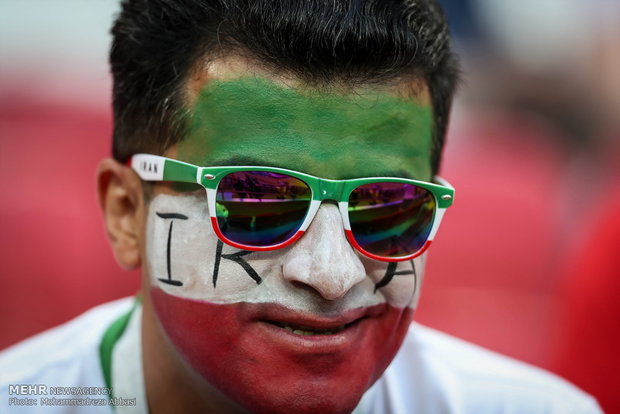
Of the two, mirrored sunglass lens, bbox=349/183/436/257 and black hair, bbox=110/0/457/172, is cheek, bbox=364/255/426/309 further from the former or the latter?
black hair, bbox=110/0/457/172

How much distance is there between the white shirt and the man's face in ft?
2.00

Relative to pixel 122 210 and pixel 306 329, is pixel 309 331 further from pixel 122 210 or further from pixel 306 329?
pixel 122 210

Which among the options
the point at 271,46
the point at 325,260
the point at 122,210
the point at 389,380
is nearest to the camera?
the point at 325,260

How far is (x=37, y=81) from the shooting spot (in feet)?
16.5

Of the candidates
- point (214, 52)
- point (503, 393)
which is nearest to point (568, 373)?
point (503, 393)

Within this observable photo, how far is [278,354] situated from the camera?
1.88 metres

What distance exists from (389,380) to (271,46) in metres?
1.39

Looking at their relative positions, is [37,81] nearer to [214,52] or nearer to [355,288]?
[214,52]

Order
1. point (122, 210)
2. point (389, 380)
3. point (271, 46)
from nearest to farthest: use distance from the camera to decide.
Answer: point (271, 46)
point (122, 210)
point (389, 380)

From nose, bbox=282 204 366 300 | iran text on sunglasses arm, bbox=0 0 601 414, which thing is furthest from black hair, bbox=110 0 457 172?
nose, bbox=282 204 366 300

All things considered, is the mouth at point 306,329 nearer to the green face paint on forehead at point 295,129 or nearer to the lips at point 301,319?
the lips at point 301,319

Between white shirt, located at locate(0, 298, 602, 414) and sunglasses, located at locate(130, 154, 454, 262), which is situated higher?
sunglasses, located at locate(130, 154, 454, 262)

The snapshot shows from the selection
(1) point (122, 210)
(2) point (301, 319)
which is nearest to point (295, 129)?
(2) point (301, 319)

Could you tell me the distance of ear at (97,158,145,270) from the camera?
7.54ft
